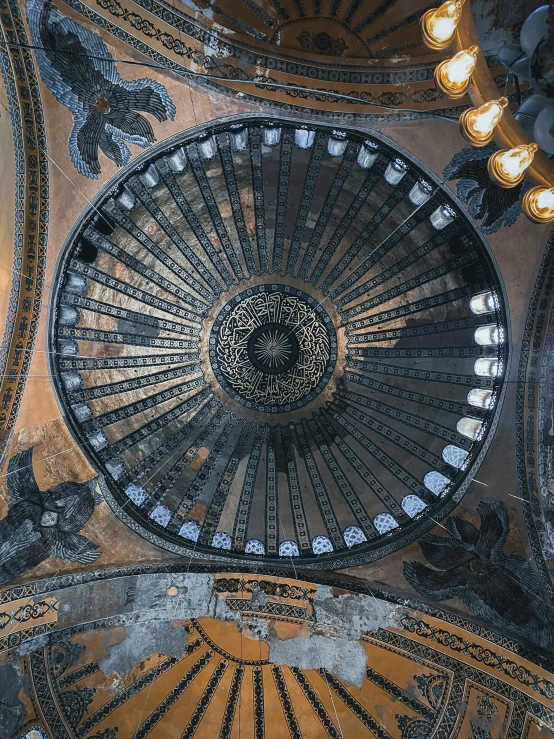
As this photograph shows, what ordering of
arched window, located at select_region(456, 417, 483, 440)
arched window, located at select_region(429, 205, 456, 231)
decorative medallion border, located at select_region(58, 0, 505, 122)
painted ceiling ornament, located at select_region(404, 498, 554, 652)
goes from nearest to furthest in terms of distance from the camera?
decorative medallion border, located at select_region(58, 0, 505, 122)
painted ceiling ornament, located at select_region(404, 498, 554, 652)
arched window, located at select_region(429, 205, 456, 231)
arched window, located at select_region(456, 417, 483, 440)

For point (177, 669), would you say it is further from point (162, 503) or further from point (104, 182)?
point (104, 182)

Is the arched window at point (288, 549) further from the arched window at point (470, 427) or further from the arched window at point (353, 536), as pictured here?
the arched window at point (470, 427)

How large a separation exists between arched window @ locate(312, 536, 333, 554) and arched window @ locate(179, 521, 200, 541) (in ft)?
6.19

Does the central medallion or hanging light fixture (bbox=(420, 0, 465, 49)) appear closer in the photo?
hanging light fixture (bbox=(420, 0, 465, 49))

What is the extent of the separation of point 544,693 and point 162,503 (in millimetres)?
5882

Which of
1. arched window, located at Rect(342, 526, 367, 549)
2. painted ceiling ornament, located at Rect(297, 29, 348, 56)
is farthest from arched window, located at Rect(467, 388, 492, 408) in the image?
painted ceiling ornament, located at Rect(297, 29, 348, 56)

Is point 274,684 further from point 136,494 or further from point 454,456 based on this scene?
point 454,456

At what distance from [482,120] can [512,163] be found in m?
0.40

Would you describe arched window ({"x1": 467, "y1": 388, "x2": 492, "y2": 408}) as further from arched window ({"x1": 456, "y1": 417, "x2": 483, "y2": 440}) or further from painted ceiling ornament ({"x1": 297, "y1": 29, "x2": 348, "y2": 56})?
painted ceiling ornament ({"x1": 297, "y1": 29, "x2": 348, "y2": 56})

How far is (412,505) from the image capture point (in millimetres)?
9508

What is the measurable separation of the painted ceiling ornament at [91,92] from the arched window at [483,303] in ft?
16.6

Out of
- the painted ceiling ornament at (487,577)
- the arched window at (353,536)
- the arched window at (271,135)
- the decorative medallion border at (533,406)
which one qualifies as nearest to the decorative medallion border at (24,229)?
the arched window at (271,135)

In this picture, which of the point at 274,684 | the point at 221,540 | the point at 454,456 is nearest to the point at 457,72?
the point at 454,456

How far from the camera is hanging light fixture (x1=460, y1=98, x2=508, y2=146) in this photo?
4.46 meters
